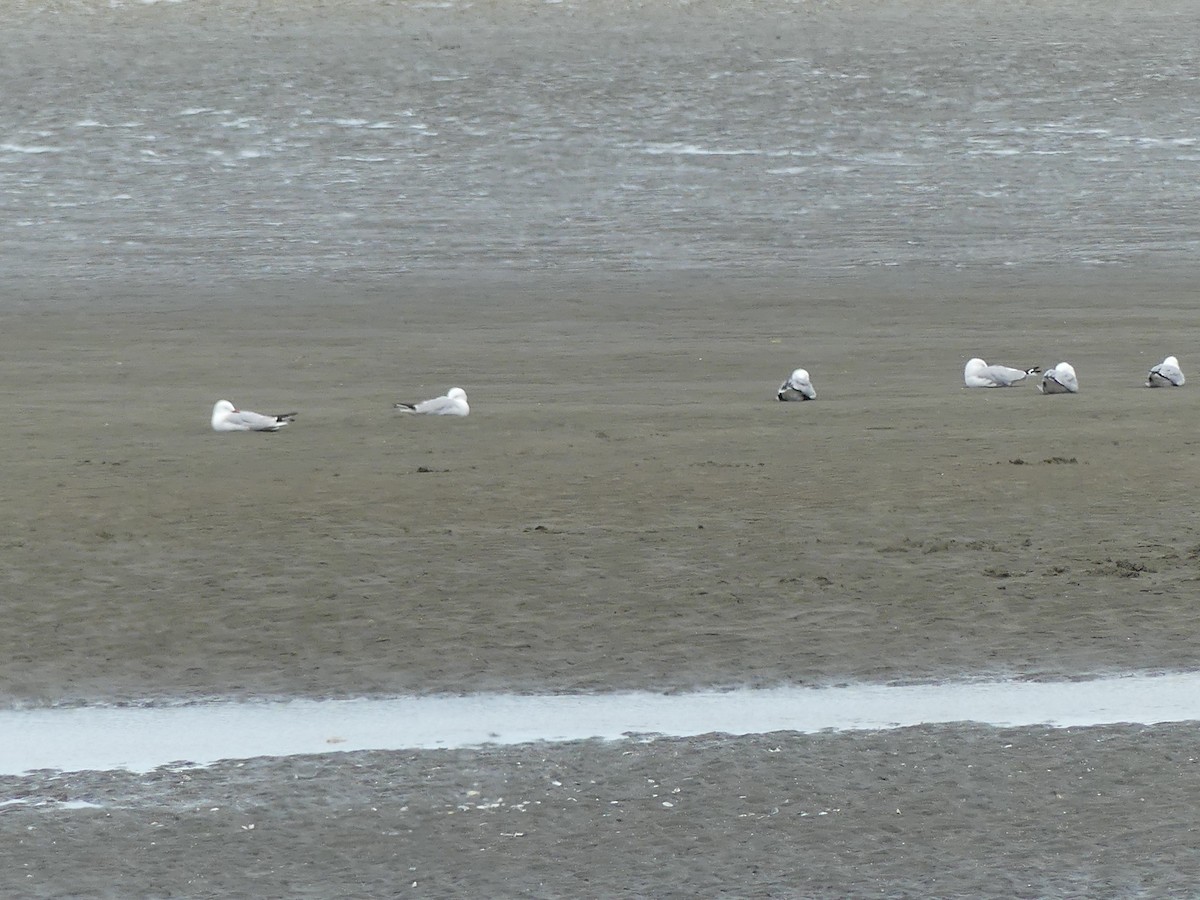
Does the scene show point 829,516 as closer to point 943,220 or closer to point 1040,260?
point 1040,260

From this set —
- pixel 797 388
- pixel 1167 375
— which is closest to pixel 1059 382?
pixel 1167 375

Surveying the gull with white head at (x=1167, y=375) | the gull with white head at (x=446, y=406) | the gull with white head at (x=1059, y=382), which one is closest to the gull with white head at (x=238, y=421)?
the gull with white head at (x=446, y=406)

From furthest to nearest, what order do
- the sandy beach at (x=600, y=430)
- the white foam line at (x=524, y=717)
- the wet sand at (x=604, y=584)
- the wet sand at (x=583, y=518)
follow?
the wet sand at (x=583, y=518), the white foam line at (x=524, y=717), the sandy beach at (x=600, y=430), the wet sand at (x=604, y=584)

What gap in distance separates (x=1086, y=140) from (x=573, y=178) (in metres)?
6.04

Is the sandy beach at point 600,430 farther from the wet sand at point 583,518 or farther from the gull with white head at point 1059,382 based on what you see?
the gull with white head at point 1059,382

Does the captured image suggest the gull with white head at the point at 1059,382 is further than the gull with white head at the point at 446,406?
Yes

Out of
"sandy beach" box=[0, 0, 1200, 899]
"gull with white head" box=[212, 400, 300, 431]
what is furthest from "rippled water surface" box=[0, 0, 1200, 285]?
"gull with white head" box=[212, 400, 300, 431]

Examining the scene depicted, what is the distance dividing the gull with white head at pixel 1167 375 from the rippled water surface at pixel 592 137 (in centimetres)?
635

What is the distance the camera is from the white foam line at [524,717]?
21.0 ft

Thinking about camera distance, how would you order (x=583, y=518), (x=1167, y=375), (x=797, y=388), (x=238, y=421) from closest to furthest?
1. (x=583, y=518)
2. (x=238, y=421)
3. (x=797, y=388)
4. (x=1167, y=375)

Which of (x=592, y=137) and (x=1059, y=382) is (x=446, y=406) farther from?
(x=592, y=137)

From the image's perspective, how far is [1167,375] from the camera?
1312 centimetres

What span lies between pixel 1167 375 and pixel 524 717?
750cm

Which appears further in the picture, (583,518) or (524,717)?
(583,518)
